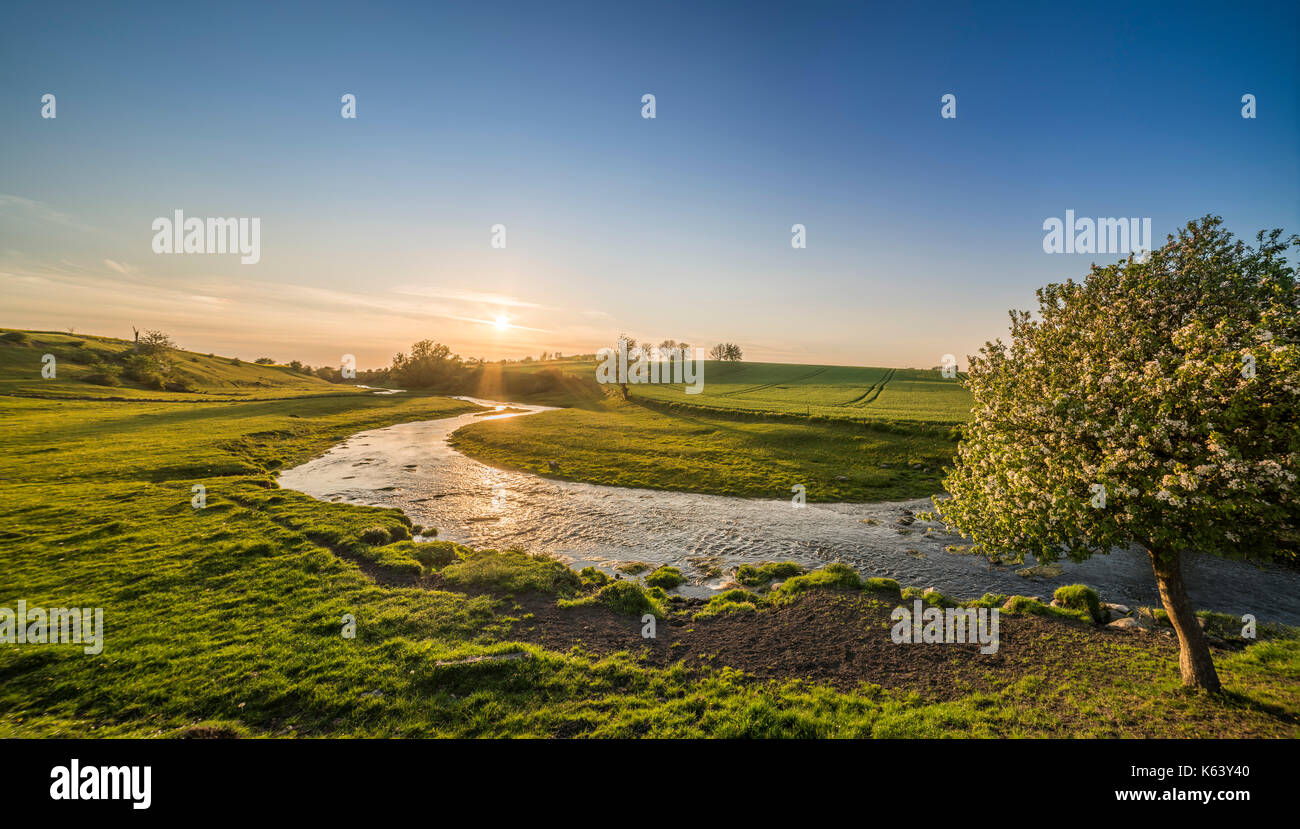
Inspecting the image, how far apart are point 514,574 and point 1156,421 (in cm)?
1835

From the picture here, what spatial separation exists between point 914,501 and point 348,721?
32.6 meters

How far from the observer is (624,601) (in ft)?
50.6

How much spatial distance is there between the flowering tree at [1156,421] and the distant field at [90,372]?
4610 inches

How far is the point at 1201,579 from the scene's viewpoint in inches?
730

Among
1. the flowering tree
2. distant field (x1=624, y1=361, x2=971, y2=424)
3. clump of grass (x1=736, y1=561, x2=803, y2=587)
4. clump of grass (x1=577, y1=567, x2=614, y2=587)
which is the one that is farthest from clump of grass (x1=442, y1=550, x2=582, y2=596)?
distant field (x1=624, y1=361, x2=971, y2=424)

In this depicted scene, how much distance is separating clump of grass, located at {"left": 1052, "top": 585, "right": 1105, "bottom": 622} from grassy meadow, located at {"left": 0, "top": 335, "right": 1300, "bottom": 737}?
1.47 m

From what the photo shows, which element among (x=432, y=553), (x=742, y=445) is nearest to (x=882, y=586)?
(x=432, y=553)

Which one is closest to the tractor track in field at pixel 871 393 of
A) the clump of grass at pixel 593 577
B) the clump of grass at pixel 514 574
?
the clump of grass at pixel 593 577

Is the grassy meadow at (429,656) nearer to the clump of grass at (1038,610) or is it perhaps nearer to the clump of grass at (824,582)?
the clump of grass at (824,582)

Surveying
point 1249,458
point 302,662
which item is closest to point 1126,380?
point 1249,458

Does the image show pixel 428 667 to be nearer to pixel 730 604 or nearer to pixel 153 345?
pixel 730 604

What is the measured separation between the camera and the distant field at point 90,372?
7756cm

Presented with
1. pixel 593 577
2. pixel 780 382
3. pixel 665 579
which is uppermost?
pixel 780 382
